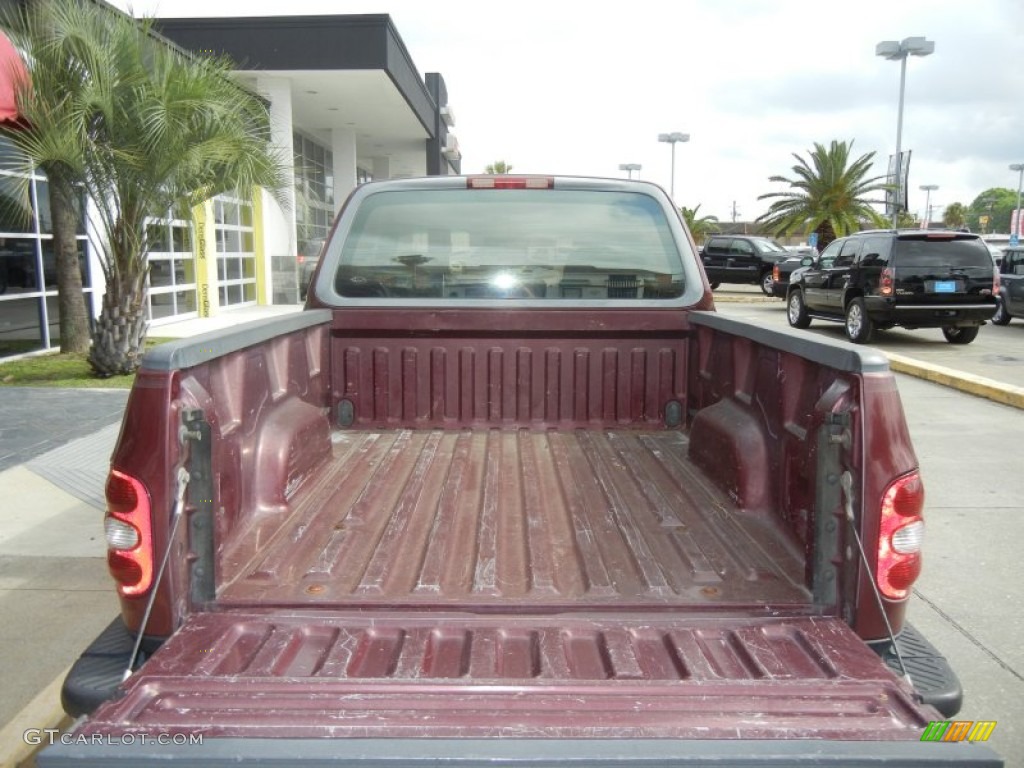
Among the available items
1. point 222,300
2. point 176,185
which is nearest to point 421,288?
point 176,185

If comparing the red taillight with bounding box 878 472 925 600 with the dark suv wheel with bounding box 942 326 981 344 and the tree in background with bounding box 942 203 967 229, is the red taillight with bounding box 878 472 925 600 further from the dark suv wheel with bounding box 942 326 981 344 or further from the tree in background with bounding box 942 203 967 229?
the tree in background with bounding box 942 203 967 229

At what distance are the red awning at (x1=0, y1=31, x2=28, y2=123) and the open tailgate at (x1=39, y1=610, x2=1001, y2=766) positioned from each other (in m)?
7.83

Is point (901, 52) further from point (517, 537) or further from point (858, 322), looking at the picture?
point (517, 537)

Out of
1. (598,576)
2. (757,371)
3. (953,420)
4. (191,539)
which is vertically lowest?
(953,420)

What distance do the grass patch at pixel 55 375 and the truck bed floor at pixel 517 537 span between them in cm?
687

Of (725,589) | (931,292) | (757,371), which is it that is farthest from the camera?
(931,292)

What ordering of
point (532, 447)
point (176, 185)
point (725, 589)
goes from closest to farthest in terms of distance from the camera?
point (725, 589), point (532, 447), point (176, 185)

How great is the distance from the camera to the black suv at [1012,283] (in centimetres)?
1666

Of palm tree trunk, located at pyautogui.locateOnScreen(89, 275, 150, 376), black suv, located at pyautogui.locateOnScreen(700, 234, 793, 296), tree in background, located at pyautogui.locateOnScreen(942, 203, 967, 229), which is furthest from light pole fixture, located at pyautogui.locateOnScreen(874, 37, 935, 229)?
tree in background, located at pyautogui.locateOnScreen(942, 203, 967, 229)

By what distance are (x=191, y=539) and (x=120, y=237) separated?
8323mm

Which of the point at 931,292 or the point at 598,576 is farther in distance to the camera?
the point at 931,292

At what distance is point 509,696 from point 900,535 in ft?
3.48

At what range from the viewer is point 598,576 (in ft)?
8.04

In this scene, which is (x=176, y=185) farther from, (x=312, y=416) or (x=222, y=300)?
(x=222, y=300)
